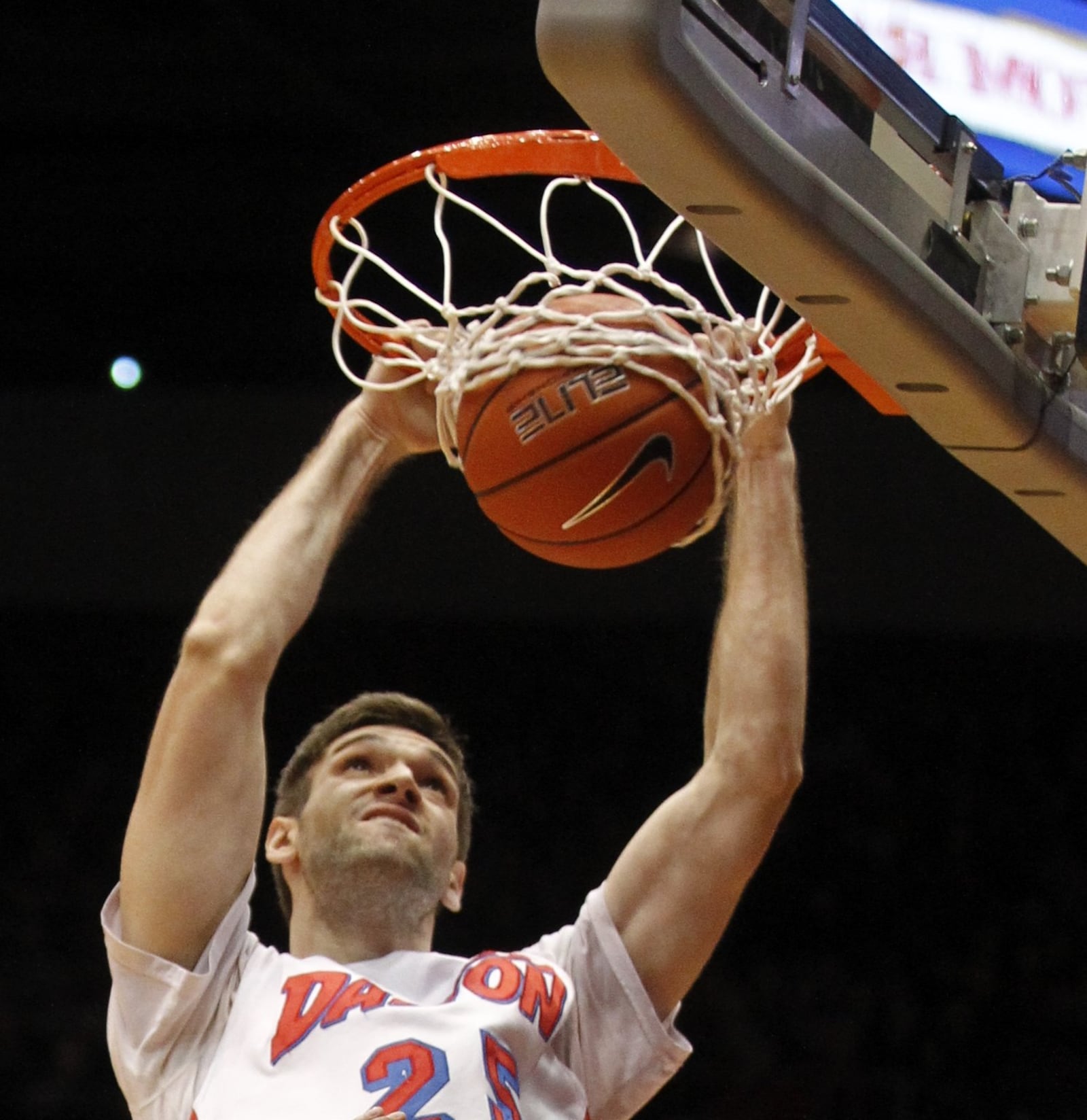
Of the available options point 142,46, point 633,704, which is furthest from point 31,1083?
point 142,46

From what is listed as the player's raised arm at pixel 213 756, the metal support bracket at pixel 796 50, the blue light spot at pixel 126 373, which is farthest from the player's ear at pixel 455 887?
the blue light spot at pixel 126 373

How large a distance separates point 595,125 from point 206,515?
13.3 ft

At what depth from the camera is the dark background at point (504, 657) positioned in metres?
4.90

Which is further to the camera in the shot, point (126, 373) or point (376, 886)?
point (126, 373)

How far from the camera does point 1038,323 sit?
63.7 inches

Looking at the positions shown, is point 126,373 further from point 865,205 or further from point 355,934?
point 865,205

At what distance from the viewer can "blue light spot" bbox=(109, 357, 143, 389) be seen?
17.0 feet

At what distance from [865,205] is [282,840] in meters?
1.30

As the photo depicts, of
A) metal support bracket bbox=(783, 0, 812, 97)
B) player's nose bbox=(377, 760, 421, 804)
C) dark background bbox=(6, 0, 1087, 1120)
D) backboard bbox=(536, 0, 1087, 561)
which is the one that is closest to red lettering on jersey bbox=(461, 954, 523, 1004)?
player's nose bbox=(377, 760, 421, 804)

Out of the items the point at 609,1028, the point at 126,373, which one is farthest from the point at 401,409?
the point at 126,373

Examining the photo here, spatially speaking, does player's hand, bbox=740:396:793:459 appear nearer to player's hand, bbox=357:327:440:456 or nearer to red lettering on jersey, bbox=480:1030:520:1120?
player's hand, bbox=357:327:440:456

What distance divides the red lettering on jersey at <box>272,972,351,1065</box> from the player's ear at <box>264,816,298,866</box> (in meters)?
0.21

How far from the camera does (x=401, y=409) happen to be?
89.6 inches

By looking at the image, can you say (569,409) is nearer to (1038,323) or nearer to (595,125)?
(1038,323)
